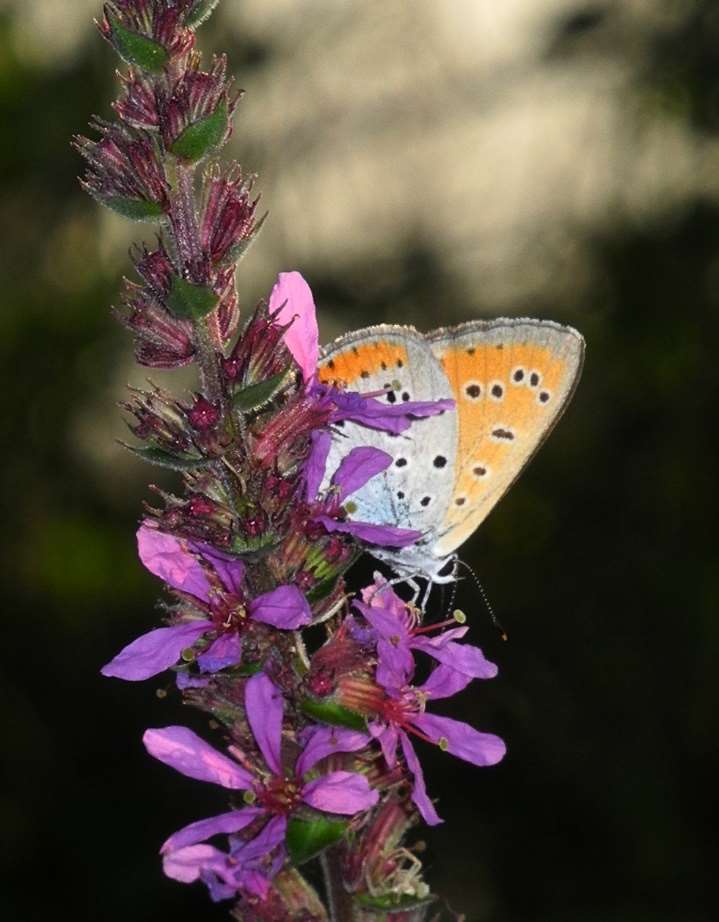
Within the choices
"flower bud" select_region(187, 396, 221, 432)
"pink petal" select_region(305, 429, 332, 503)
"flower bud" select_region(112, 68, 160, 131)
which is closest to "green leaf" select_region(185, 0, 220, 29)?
"flower bud" select_region(112, 68, 160, 131)

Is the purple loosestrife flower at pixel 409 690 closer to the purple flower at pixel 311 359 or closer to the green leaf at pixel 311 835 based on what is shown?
the green leaf at pixel 311 835

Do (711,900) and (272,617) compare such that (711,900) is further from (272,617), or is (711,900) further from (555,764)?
(272,617)

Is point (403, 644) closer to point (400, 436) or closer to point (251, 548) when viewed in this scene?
point (251, 548)

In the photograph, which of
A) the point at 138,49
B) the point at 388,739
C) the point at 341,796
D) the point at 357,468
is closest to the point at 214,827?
the point at 341,796

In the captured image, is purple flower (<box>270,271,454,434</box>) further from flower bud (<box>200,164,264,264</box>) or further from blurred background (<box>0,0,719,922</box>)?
blurred background (<box>0,0,719,922</box>)

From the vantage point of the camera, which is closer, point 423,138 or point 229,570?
point 229,570

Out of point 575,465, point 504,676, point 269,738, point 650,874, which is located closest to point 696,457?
point 575,465
